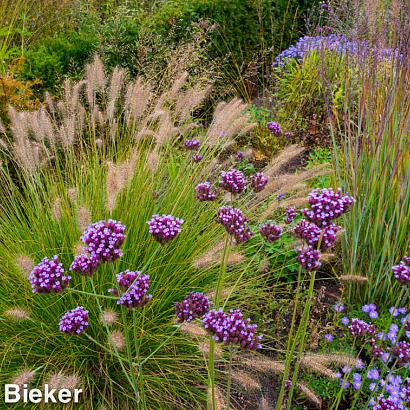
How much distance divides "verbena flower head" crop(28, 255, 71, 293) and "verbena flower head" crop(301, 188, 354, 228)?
879 millimetres

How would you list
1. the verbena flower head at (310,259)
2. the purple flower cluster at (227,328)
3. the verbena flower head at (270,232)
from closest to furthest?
the purple flower cluster at (227,328)
the verbena flower head at (310,259)
the verbena flower head at (270,232)

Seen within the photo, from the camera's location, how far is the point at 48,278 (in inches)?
71.9

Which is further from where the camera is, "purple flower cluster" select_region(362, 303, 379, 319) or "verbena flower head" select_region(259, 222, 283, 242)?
"purple flower cluster" select_region(362, 303, 379, 319)

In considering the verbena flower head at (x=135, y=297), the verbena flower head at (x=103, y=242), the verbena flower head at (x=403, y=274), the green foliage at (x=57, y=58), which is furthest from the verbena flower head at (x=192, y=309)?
the green foliage at (x=57, y=58)

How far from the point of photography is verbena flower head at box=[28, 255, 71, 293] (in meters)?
1.82

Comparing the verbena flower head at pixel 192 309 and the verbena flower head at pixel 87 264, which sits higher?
the verbena flower head at pixel 87 264

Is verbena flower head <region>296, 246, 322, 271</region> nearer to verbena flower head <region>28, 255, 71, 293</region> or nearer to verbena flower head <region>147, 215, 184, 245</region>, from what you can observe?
verbena flower head <region>147, 215, 184, 245</region>

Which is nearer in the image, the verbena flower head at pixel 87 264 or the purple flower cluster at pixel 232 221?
the verbena flower head at pixel 87 264

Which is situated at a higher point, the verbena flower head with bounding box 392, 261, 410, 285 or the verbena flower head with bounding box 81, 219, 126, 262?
the verbena flower head with bounding box 81, 219, 126, 262

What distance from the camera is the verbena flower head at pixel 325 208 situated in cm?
182

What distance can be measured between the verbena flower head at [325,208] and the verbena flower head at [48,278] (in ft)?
2.89

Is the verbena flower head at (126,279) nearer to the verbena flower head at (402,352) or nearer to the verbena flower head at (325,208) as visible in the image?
the verbena flower head at (325,208)

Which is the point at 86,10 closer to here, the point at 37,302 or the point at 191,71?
the point at 191,71

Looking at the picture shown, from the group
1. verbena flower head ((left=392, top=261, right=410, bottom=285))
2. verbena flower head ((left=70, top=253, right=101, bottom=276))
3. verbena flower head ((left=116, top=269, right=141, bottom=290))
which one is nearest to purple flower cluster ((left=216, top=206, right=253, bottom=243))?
verbena flower head ((left=116, top=269, right=141, bottom=290))
